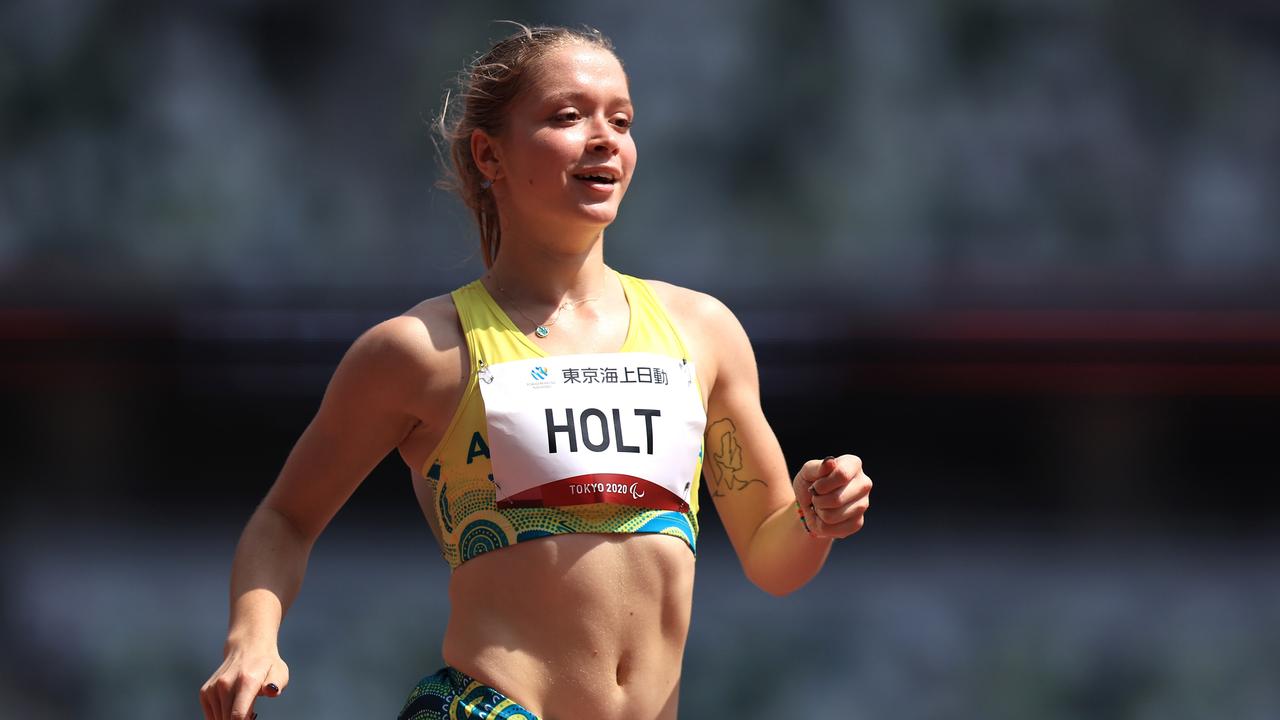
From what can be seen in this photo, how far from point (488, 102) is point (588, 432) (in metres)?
0.48

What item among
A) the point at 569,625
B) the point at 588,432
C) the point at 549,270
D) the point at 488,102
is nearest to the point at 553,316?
the point at 549,270

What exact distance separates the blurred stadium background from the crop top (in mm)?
3313

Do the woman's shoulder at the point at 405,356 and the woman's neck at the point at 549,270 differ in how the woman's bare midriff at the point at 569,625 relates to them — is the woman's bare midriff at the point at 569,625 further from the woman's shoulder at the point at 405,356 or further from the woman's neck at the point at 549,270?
the woman's neck at the point at 549,270

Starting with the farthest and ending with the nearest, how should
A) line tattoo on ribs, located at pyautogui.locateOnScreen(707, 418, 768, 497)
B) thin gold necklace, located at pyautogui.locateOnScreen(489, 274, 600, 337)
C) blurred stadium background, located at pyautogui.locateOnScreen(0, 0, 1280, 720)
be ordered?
blurred stadium background, located at pyautogui.locateOnScreen(0, 0, 1280, 720) → line tattoo on ribs, located at pyautogui.locateOnScreen(707, 418, 768, 497) → thin gold necklace, located at pyautogui.locateOnScreen(489, 274, 600, 337)

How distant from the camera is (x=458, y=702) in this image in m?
1.85

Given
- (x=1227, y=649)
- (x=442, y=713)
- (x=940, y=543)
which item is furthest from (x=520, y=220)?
(x=940, y=543)

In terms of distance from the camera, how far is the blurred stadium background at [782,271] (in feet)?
19.2

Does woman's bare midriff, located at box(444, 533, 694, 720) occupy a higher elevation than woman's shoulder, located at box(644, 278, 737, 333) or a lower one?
lower

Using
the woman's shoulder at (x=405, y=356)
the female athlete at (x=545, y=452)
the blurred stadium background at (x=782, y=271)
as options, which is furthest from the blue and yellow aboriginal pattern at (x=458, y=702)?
the blurred stadium background at (x=782, y=271)

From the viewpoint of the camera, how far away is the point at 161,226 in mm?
6656

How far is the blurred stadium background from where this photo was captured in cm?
585

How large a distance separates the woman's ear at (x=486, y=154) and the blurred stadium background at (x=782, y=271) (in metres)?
3.32

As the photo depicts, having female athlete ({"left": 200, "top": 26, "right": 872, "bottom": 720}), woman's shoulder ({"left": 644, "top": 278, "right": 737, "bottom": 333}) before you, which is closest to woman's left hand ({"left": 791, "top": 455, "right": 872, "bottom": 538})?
female athlete ({"left": 200, "top": 26, "right": 872, "bottom": 720})

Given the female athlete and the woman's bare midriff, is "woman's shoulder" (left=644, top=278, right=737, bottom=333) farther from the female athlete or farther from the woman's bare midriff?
the woman's bare midriff
